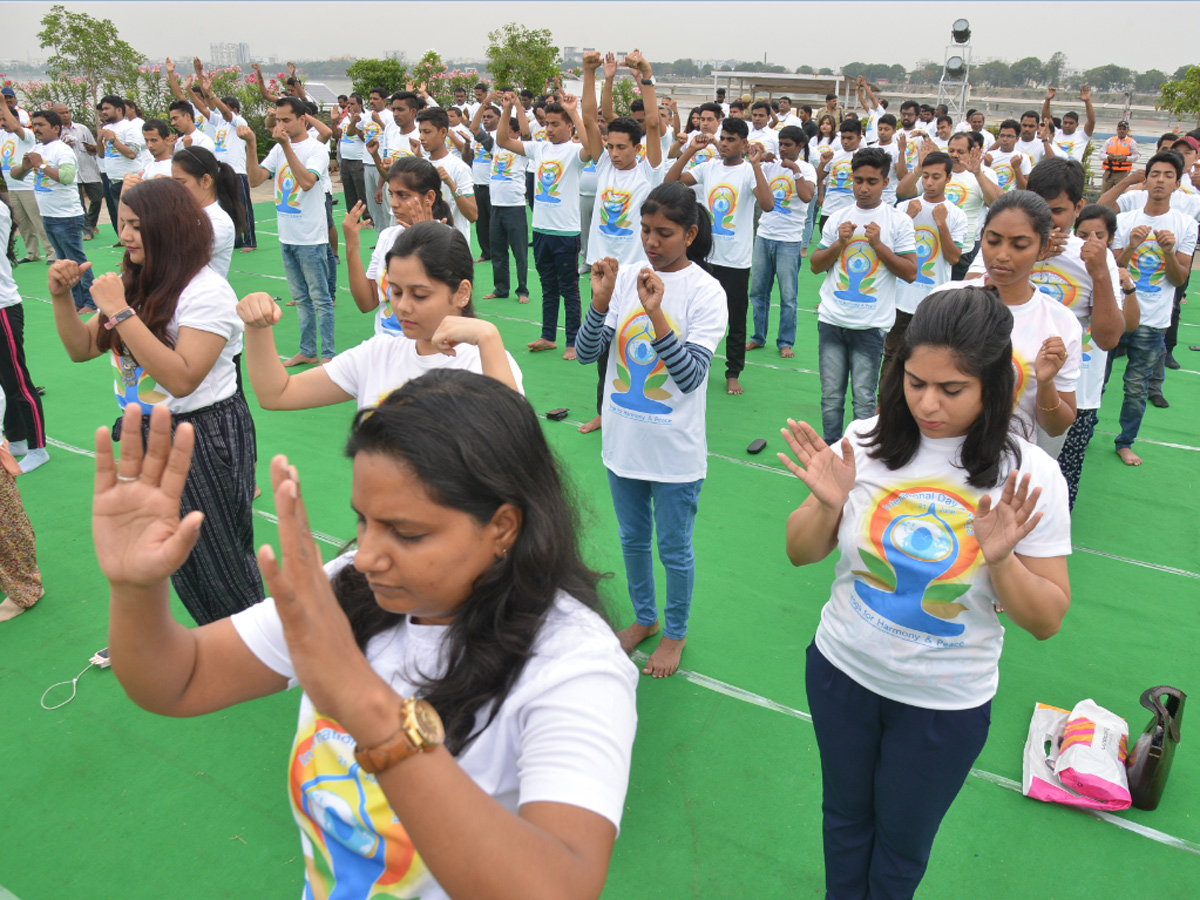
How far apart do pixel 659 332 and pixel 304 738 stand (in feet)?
6.27

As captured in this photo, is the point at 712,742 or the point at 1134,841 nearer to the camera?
the point at 1134,841

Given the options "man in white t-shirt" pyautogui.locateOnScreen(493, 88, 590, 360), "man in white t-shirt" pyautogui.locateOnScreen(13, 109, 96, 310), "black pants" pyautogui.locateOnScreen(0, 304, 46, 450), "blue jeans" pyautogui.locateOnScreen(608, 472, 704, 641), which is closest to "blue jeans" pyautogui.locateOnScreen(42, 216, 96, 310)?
"man in white t-shirt" pyautogui.locateOnScreen(13, 109, 96, 310)

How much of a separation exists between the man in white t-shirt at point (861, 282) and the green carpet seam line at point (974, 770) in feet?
6.84

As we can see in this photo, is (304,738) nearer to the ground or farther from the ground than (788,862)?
farther from the ground

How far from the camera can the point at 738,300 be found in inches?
257

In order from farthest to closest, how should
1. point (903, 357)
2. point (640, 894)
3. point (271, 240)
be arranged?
point (271, 240)
point (640, 894)
point (903, 357)

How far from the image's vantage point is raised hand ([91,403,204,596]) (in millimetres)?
1111

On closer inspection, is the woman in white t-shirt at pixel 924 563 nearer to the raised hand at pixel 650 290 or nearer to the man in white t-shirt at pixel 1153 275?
the raised hand at pixel 650 290

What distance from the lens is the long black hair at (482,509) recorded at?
116cm

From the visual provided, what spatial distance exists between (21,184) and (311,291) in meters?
5.30

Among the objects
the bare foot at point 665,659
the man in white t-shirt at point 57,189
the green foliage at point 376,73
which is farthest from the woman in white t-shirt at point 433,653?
the green foliage at point 376,73

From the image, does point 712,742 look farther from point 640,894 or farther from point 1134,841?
point 1134,841

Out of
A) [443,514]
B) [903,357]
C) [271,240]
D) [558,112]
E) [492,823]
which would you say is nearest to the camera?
[492,823]

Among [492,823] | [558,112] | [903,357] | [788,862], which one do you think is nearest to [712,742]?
[788,862]
